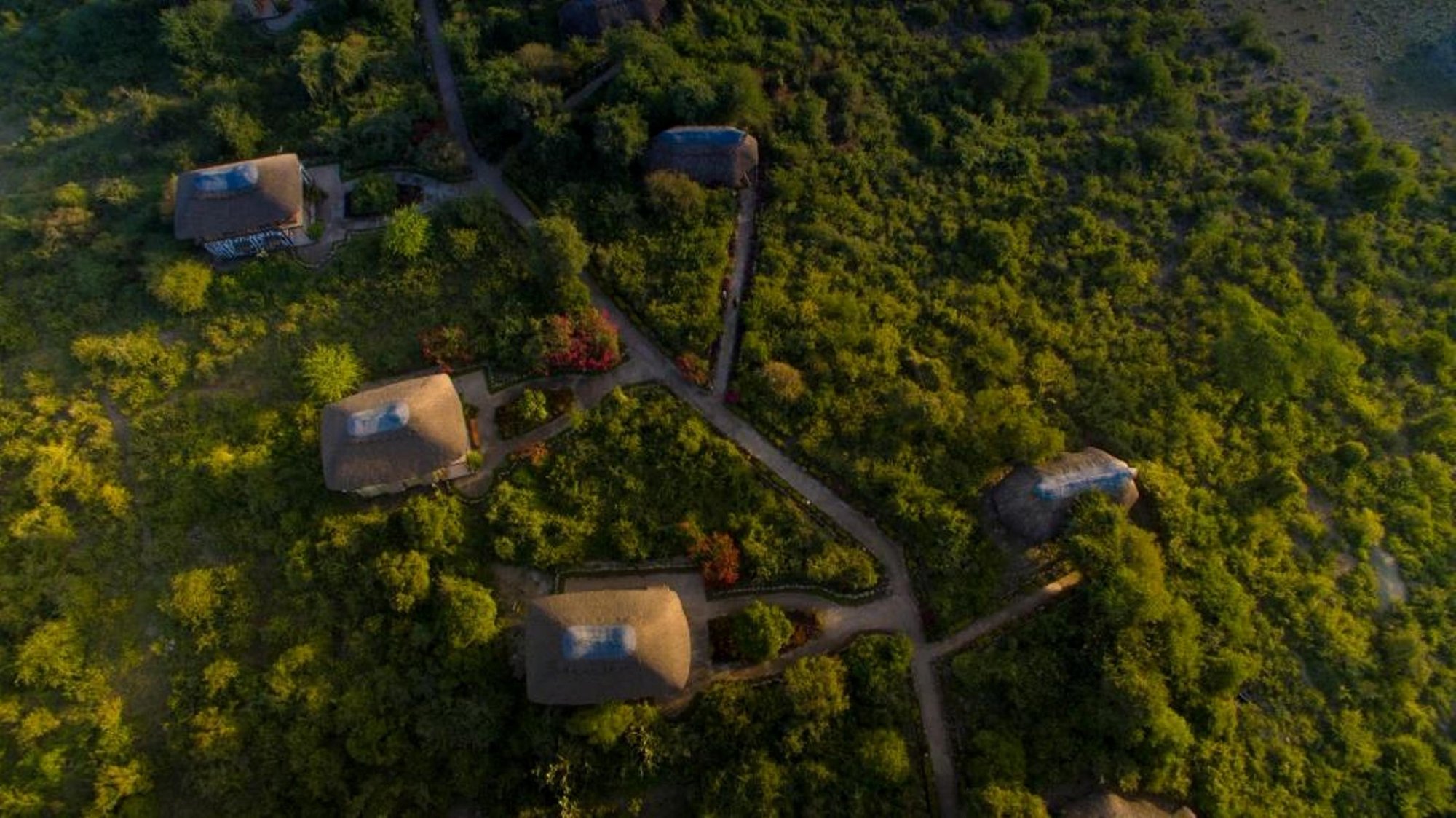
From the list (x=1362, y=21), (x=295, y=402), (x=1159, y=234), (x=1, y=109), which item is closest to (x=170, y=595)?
(x=295, y=402)

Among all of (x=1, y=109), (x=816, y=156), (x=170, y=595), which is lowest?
(x=170, y=595)

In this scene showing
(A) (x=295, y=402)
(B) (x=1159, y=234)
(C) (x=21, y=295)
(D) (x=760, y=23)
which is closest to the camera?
(A) (x=295, y=402)

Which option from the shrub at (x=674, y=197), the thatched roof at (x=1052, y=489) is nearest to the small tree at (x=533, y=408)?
the shrub at (x=674, y=197)

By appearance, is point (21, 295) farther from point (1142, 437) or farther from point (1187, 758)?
point (1187, 758)

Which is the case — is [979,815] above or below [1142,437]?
below

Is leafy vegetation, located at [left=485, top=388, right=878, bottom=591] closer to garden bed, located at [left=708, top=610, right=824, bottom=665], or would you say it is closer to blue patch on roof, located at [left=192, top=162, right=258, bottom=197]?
garden bed, located at [left=708, top=610, right=824, bottom=665]

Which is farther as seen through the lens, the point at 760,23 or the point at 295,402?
the point at 760,23

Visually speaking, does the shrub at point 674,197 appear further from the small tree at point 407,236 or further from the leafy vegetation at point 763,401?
the small tree at point 407,236
